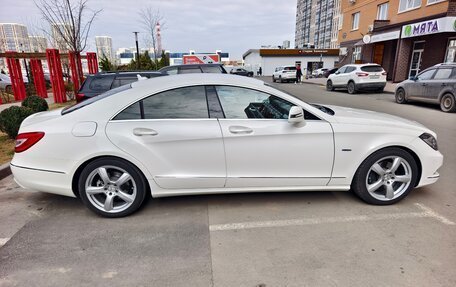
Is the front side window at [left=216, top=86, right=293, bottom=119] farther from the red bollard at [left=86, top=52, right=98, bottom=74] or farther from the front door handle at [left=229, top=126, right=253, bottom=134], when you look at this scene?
the red bollard at [left=86, top=52, right=98, bottom=74]

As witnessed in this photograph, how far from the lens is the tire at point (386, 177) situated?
346cm

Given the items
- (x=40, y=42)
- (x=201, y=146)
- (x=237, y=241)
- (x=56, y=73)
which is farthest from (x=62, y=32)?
(x=237, y=241)

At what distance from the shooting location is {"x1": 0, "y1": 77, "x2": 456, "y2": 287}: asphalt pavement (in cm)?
241

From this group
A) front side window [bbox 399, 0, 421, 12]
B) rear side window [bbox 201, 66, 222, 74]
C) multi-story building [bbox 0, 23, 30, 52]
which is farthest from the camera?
multi-story building [bbox 0, 23, 30, 52]

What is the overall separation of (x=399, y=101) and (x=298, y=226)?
11.6 m

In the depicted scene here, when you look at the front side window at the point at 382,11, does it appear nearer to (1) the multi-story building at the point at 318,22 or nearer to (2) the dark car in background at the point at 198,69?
(2) the dark car in background at the point at 198,69

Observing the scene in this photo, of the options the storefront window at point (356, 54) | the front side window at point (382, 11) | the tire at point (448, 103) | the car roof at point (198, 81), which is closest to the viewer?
the car roof at point (198, 81)

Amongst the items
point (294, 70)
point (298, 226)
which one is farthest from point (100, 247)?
point (294, 70)

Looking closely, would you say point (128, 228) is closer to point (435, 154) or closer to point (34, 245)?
point (34, 245)

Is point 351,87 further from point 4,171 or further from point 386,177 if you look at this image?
point 4,171

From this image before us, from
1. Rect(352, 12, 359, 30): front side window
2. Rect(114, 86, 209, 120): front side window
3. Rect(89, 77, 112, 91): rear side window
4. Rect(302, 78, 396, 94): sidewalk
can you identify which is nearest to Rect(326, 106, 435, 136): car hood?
Rect(114, 86, 209, 120): front side window

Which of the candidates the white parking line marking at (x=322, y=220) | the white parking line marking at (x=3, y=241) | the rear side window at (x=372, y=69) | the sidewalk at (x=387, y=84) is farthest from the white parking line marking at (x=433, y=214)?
the sidewalk at (x=387, y=84)

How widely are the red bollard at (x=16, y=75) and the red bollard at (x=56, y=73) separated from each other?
179 centimetres

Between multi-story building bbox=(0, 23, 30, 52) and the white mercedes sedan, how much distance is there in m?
24.3
